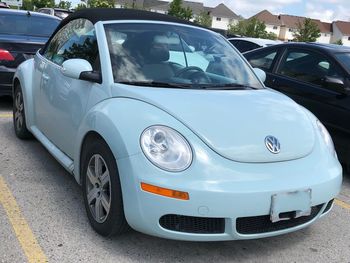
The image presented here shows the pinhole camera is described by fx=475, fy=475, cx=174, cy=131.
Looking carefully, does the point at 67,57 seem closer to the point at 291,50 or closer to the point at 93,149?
the point at 93,149

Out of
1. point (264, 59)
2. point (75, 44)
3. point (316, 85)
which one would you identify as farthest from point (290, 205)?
point (264, 59)

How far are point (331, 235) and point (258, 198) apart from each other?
3.80 ft

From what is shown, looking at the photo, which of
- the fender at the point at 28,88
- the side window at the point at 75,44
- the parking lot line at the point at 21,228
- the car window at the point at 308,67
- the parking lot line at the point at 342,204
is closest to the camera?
the parking lot line at the point at 21,228

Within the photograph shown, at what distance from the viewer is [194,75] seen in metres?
3.88

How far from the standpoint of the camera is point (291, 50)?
6246 millimetres

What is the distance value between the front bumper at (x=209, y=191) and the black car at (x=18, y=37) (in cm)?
425

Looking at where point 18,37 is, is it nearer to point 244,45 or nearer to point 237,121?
point 237,121

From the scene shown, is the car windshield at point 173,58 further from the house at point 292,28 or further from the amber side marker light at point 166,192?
the house at point 292,28

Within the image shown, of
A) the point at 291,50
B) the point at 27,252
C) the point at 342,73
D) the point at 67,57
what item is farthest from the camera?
the point at 291,50

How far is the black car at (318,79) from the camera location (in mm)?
5156

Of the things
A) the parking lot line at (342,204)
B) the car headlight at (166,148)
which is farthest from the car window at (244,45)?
the car headlight at (166,148)

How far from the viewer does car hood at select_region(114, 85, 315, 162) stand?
3045mm

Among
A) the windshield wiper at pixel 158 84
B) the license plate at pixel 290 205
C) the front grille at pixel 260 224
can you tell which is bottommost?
the front grille at pixel 260 224

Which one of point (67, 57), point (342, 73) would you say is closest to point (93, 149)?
point (67, 57)
